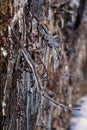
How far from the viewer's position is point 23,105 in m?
2.66

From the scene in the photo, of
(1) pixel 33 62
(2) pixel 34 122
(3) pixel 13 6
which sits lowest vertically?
(2) pixel 34 122

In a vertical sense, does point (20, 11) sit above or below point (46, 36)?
above

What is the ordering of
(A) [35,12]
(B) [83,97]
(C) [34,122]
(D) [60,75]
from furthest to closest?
(B) [83,97] → (D) [60,75] → (C) [34,122] → (A) [35,12]

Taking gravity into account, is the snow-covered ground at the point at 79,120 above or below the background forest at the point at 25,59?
below

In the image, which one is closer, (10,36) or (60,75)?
(10,36)

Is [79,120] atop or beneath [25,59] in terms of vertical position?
beneath

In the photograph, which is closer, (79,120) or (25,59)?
(25,59)

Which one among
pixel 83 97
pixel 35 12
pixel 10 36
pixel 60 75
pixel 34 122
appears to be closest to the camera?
pixel 10 36

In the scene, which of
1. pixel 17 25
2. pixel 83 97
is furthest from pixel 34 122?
pixel 83 97

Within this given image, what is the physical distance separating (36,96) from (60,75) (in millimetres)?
1404

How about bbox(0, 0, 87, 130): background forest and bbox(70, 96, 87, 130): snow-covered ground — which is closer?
bbox(0, 0, 87, 130): background forest

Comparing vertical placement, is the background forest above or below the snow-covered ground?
above

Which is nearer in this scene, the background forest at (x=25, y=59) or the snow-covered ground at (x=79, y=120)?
the background forest at (x=25, y=59)

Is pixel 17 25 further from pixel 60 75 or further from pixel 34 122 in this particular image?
pixel 60 75
